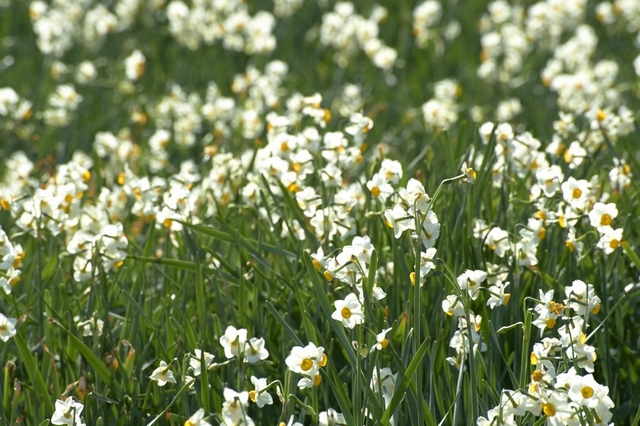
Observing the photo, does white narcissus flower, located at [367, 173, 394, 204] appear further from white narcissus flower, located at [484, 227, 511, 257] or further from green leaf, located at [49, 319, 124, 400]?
green leaf, located at [49, 319, 124, 400]

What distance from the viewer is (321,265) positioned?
6.51 ft

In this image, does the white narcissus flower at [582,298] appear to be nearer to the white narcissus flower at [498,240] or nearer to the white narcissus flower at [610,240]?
the white narcissus flower at [610,240]

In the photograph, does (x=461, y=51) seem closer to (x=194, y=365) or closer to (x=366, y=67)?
(x=366, y=67)

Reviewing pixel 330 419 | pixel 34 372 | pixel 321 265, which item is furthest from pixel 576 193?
pixel 34 372

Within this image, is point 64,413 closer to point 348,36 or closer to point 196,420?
point 196,420

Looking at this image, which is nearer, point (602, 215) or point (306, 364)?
point (306, 364)

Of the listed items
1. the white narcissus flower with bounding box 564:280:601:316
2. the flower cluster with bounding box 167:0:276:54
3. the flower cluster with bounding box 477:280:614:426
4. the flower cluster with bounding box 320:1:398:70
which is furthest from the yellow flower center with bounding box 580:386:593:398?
the flower cluster with bounding box 167:0:276:54

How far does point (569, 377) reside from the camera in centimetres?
165

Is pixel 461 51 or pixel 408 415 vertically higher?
pixel 461 51

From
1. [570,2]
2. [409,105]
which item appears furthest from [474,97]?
[570,2]

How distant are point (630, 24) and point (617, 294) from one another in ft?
15.6

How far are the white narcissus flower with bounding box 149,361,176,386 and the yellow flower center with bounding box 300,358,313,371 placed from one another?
37cm

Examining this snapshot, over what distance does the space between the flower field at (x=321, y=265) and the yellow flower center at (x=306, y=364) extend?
2 cm

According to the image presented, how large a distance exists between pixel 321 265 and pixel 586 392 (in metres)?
0.66
